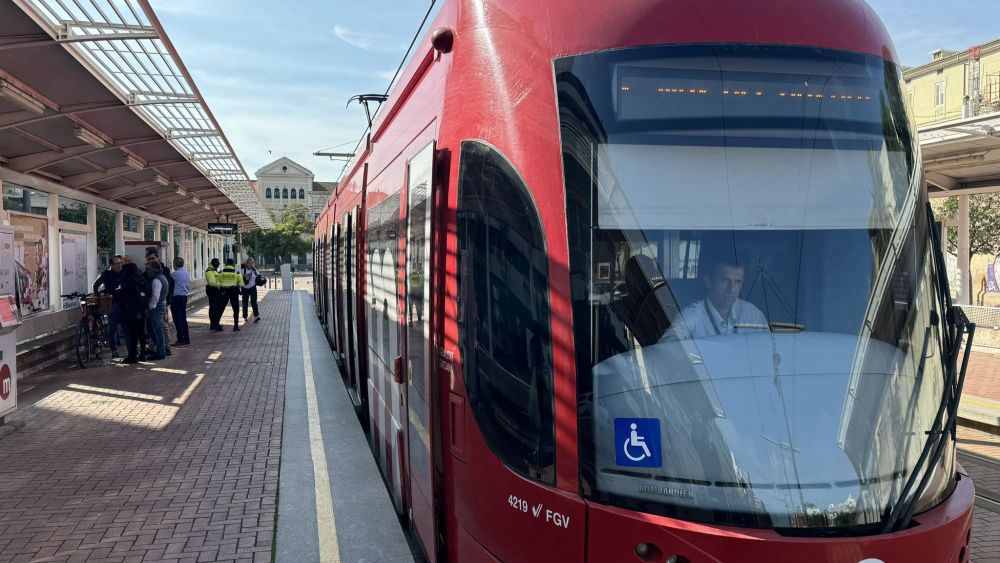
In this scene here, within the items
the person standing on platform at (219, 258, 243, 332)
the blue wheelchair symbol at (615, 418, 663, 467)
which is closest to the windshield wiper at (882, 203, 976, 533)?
the blue wheelchair symbol at (615, 418, 663, 467)

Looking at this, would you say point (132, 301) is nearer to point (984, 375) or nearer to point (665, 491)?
point (665, 491)

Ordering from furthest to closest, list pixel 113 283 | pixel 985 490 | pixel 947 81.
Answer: pixel 947 81, pixel 113 283, pixel 985 490

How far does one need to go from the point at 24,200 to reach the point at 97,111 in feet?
11.7

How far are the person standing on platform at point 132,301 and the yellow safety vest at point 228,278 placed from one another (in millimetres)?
4974

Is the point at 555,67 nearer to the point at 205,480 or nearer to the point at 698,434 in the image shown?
the point at 698,434

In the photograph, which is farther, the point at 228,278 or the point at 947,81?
the point at 947,81

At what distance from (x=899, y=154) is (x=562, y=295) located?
1.51 m

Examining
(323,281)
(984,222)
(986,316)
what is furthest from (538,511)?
(984,222)

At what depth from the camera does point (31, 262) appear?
41.4 ft

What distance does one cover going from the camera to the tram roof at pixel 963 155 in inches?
367

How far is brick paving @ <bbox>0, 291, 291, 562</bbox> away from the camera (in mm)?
5297

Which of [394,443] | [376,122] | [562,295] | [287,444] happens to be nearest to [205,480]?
[287,444]

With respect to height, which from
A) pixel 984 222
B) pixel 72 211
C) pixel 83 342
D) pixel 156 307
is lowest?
pixel 83 342

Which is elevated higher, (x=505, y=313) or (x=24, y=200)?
(x=24, y=200)
